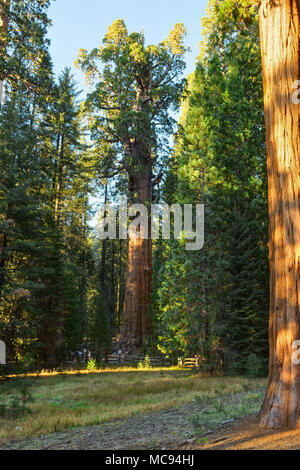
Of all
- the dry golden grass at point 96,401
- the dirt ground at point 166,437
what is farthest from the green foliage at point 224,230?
the dirt ground at point 166,437

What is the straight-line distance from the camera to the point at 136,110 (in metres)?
23.9

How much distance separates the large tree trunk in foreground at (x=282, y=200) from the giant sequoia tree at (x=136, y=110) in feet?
56.6

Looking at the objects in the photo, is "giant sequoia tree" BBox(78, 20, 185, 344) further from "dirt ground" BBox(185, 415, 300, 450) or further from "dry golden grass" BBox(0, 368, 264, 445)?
"dirt ground" BBox(185, 415, 300, 450)

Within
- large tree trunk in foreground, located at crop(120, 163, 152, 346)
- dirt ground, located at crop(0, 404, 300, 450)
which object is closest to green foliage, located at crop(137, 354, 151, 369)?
large tree trunk in foreground, located at crop(120, 163, 152, 346)

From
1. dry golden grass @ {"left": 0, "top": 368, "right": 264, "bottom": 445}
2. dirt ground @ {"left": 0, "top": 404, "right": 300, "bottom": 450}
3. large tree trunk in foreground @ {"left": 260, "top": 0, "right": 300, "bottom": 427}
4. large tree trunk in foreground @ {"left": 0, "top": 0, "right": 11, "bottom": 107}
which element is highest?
large tree trunk in foreground @ {"left": 0, "top": 0, "right": 11, "bottom": 107}

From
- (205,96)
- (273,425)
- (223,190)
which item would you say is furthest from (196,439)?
(205,96)

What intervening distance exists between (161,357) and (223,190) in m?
11.1

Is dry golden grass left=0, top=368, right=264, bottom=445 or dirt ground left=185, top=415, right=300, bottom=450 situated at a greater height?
dirt ground left=185, top=415, right=300, bottom=450

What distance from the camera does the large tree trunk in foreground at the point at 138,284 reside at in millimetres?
23688

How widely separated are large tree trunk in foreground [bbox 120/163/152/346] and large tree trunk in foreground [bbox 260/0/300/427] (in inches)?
706

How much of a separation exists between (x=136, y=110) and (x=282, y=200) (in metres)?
20.4

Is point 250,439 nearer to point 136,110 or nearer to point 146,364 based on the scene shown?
point 146,364

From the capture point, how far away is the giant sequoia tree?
75.8 feet
